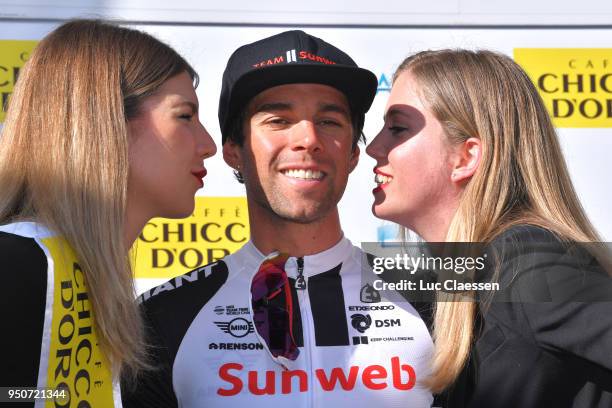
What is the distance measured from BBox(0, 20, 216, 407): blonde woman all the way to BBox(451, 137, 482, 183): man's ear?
0.69 m

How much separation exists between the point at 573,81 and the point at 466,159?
2.46ft

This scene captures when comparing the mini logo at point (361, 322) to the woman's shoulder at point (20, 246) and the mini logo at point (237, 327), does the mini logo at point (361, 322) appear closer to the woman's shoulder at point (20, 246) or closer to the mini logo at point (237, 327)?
the mini logo at point (237, 327)

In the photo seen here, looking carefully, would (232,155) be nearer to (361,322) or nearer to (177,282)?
(177,282)

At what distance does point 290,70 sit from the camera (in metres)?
2.21

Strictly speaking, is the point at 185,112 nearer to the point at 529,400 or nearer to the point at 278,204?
the point at 278,204

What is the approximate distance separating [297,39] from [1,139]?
2.70 ft

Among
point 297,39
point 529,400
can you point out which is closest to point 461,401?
point 529,400

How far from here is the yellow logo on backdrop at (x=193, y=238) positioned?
2.60 meters

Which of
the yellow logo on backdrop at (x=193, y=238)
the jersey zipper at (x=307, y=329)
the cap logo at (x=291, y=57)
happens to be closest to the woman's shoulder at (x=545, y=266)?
the jersey zipper at (x=307, y=329)

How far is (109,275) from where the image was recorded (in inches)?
67.7

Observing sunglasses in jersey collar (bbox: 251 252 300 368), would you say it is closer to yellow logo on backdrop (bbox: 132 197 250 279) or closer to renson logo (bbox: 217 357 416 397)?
renson logo (bbox: 217 357 416 397)

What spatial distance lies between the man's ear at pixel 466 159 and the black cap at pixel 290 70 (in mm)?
304

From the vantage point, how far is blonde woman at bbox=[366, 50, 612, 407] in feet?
5.85

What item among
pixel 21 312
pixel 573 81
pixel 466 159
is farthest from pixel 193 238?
pixel 573 81
